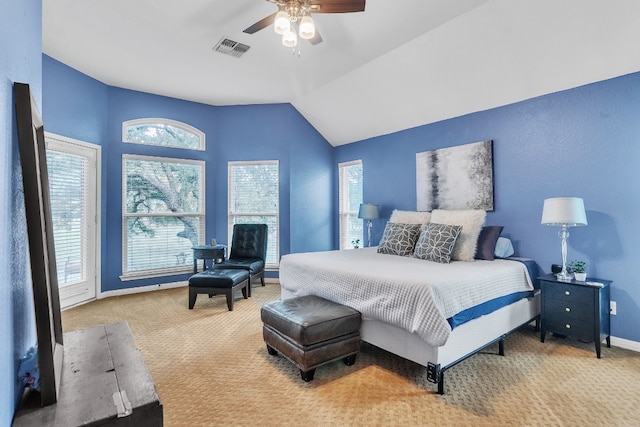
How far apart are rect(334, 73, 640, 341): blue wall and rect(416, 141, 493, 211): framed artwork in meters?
0.10

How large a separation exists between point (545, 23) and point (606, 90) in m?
0.87

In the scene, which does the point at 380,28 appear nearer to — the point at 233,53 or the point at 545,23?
the point at 545,23

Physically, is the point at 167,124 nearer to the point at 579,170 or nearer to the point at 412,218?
the point at 412,218

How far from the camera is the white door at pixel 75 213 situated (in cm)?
379

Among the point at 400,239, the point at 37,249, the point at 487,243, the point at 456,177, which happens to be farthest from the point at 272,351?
the point at 456,177

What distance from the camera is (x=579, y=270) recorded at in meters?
2.78

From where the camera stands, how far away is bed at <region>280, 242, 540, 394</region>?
206cm

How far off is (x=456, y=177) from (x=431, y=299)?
241 centimetres

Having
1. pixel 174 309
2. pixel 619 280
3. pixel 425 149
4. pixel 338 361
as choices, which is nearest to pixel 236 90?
pixel 425 149

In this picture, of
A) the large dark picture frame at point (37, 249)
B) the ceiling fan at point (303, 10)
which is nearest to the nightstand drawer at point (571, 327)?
the ceiling fan at point (303, 10)

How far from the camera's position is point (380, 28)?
3.02 m

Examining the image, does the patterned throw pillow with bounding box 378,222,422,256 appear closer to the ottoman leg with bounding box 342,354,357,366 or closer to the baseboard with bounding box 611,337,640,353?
the ottoman leg with bounding box 342,354,357,366

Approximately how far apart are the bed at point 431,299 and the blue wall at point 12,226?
1.95 meters

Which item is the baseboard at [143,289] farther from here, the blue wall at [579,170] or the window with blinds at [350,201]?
the blue wall at [579,170]
